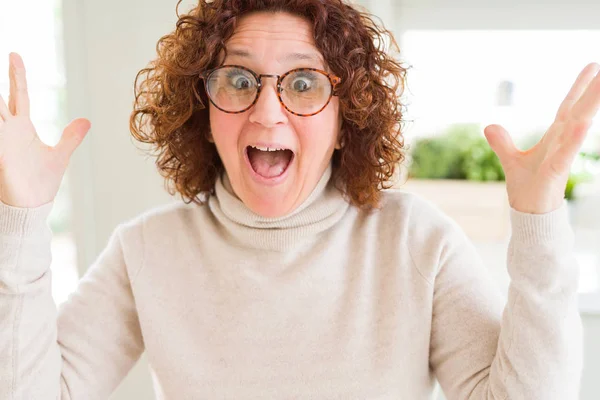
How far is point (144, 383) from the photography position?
2.02 meters

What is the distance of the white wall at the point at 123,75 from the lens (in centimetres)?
187

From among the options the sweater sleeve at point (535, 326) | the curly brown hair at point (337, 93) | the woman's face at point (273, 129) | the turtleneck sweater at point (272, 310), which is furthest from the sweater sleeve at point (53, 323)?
the sweater sleeve at point (535, 326)

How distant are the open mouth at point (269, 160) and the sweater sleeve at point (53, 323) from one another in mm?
360

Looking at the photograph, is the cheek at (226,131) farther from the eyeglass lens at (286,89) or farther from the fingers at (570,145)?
the fingers at (570,145)

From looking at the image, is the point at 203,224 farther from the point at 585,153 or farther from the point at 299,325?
the point at 585,153

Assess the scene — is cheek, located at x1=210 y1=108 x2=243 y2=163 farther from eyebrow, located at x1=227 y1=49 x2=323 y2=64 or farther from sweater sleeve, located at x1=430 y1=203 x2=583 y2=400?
sweater sleeve, located at x1=430 y1=203 x2=583 y2=400

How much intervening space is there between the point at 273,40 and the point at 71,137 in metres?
0.44

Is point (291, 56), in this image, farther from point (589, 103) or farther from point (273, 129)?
point (589, 103)

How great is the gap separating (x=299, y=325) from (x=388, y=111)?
484mm

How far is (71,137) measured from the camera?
46.1 inches

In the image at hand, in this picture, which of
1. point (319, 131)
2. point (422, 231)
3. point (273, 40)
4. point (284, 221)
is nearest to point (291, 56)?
point (273, 40)

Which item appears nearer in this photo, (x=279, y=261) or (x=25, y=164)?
(x=25, y=164)

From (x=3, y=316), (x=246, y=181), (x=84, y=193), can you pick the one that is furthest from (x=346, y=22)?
(x=84, y=193)

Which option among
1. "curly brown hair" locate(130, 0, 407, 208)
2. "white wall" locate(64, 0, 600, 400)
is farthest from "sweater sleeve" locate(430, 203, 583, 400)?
"white wall" locate(64, 0, 600, 400)
